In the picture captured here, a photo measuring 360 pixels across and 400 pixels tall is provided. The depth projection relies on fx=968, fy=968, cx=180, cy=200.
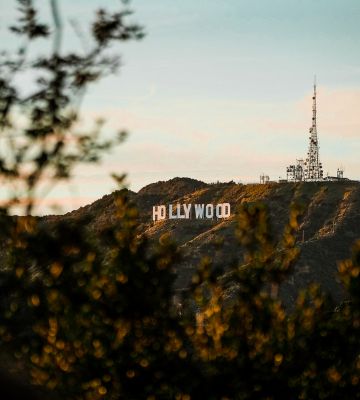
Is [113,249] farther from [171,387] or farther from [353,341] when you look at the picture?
[353,341]

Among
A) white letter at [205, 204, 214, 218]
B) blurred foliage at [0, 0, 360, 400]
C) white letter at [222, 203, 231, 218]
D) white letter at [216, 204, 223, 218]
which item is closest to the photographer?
blurred foliage at [0, 0, 360, 400]

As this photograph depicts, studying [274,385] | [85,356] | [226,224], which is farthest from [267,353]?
[226,224]

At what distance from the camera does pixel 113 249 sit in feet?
46.4

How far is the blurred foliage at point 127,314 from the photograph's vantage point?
13.6 m

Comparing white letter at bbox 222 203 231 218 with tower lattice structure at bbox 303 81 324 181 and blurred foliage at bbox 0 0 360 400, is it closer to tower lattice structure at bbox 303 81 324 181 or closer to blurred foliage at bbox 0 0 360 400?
tower lattice structure at bbox 303 81 324 181

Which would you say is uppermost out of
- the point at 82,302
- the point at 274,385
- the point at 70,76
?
the point at 70,76

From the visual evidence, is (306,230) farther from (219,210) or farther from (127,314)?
(127,314)

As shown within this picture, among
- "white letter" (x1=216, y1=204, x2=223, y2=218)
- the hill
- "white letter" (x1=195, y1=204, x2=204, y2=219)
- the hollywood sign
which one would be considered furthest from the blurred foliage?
"white letter" (x1=195, y1=204, x2=204, y2=219)

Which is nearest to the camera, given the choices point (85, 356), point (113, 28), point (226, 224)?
point (85, 356)

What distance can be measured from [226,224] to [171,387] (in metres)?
160

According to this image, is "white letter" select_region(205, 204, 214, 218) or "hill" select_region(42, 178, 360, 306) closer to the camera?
"hill" select_region(42, 178, 360, 306)

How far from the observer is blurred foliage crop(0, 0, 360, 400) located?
13.6 metres

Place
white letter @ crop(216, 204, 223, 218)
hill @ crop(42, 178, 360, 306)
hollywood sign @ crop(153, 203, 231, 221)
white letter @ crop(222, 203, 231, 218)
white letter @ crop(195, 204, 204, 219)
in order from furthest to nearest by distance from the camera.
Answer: white letter @ crop(195, 204, 204, 219), white letter @ crop(216, 204, 223, 218), hollywood sign @ crop(153, 203, 231, 221), white letter @ crop(222, 203, 231, 218), hill @ crop(42, 178, 360, 306)

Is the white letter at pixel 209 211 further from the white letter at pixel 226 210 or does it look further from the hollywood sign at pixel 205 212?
the white letter at pixel 226 210
